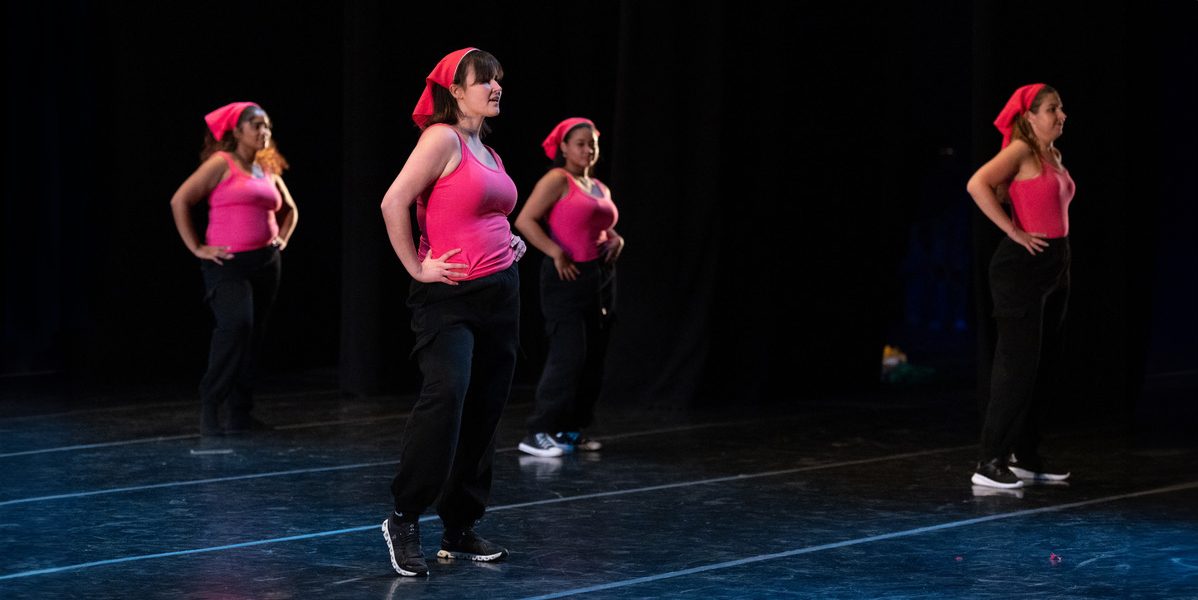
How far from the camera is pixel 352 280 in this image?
32.1 ft

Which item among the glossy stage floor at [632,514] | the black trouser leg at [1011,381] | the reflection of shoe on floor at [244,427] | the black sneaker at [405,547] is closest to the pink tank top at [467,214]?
the black sneaker at [405,547]

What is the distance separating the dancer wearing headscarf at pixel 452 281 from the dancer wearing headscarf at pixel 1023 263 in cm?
230

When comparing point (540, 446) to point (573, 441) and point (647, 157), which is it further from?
point (647, 157)

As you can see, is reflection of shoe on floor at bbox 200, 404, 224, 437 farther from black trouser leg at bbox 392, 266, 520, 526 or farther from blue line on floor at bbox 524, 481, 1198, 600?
blue line on floor at bbox 524, 481, 1198, 600

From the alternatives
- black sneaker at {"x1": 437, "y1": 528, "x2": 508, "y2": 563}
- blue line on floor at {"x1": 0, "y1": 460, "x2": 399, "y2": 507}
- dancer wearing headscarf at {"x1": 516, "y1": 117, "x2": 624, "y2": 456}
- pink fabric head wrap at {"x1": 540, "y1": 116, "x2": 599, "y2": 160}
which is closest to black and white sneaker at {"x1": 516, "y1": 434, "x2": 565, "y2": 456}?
dancer wearing headscarf at {"x1": 516, "y1": 117, "x2": 624, "y2": 456}

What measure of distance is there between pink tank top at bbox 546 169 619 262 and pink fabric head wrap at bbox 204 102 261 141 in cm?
154

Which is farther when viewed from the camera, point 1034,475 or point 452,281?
point 1034,475

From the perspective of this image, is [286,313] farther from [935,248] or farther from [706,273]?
[935,248]

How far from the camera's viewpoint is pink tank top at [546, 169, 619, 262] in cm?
696

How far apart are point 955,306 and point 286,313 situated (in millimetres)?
5959

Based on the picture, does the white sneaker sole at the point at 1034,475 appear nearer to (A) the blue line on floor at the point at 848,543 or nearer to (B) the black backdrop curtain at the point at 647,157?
(A) the blue line on floor at the point at 848,543

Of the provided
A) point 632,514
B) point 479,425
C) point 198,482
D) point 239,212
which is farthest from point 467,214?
point 239,212

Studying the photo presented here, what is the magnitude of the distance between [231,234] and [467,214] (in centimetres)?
322

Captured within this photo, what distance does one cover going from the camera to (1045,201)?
6082 mm
